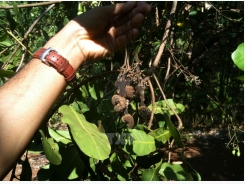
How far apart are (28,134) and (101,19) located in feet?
1.26

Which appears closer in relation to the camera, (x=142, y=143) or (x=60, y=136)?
(x=142, y=143)

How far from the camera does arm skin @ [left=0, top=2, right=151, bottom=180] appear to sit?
35.7 inches

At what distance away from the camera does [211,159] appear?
3447mm

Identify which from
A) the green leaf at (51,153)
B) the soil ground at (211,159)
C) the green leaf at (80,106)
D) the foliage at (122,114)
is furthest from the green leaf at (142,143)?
the soil ground at (211,159)

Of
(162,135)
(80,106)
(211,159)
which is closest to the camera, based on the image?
(162,135)

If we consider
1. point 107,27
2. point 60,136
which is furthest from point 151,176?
point 107,27

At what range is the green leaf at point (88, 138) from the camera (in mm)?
829

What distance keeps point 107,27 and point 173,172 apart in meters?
0.47

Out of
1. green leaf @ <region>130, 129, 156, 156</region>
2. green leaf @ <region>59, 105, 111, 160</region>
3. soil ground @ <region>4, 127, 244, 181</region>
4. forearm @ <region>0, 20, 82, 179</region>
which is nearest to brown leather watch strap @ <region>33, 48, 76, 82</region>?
forearm @ <region>0, 20, 82, 179</region>

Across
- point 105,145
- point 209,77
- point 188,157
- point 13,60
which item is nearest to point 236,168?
point 188,157

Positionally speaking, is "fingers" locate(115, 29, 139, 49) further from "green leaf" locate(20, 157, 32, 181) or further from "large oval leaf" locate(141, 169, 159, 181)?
"green leaf" locate(20, 157, 32, 181)

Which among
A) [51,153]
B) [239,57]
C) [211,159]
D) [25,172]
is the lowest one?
[211,159]

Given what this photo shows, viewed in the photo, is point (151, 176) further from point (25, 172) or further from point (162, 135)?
point (25, 172)

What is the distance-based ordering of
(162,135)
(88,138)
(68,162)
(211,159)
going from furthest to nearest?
(211,159) → (68,162) → (162,135) → (88,138)
